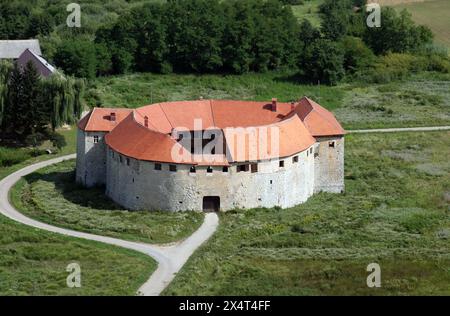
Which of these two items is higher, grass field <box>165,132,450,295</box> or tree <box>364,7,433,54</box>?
tree <box>364,7,433,54</box>

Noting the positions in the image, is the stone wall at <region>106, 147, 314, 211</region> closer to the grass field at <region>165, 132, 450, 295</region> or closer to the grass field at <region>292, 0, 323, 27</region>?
the grass field at <region>165, 132, 450, 295</region>

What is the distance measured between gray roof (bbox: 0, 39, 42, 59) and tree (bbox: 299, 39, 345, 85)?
33.9 meters

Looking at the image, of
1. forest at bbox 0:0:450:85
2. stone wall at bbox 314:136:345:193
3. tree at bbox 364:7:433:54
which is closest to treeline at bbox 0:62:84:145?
forest at bbox 0:0:450:85

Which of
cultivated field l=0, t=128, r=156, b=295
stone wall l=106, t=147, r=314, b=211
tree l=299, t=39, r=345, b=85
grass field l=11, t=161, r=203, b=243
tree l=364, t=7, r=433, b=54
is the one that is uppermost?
tree l=364, t=7, r=433, b=54

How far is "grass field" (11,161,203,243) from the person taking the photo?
66688 mm

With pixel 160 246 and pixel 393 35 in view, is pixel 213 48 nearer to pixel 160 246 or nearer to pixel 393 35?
pixel 393 35

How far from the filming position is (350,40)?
401 feet

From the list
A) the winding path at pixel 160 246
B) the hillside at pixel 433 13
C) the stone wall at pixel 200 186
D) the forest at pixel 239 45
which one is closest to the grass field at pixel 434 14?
the hillside at pixel 433 13

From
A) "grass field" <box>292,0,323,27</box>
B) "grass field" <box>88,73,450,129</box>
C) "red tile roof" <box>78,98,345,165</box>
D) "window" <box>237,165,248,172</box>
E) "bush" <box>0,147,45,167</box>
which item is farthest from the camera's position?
"grass field" <box>292,0,323,27</box>

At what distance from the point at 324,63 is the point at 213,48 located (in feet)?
46.1

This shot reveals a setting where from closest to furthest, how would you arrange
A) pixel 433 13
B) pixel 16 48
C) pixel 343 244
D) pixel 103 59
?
1. pixel 343 244
2. pixel 103 59
3. pixel 16 48
4. pixel 433 13

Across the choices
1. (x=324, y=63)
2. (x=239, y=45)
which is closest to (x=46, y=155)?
(x=239, y=45)

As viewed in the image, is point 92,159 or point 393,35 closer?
point 92,159

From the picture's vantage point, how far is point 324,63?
116m
